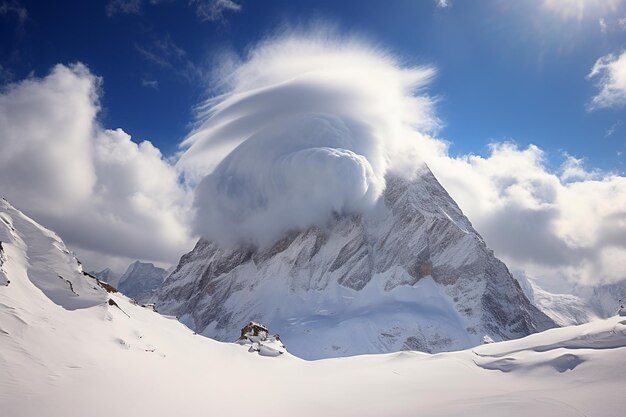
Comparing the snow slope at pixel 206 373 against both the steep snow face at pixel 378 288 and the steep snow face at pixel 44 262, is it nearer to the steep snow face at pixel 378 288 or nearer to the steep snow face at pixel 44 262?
the steep snow face at pixel 44 262

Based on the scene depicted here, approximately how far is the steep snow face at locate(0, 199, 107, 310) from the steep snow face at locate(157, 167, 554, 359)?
90346 mm

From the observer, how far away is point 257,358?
31.2 m

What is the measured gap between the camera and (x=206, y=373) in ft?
71.8

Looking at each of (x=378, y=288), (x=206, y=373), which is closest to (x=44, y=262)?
(x=206, y=373)

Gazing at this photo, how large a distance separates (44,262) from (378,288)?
12778cm

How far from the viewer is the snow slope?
13.2 meters

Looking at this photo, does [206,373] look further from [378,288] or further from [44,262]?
[378,288]

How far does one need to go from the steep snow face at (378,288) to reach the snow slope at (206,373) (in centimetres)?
9015

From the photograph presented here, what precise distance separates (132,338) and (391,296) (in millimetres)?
120859

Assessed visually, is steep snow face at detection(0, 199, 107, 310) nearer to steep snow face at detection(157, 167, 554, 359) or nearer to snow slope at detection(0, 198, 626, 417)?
snow slope at detection(0, 198, 626, 417)

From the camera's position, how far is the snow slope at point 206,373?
43.2ft

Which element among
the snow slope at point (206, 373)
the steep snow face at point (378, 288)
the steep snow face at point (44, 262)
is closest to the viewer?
the snow slope at point (206, 373)

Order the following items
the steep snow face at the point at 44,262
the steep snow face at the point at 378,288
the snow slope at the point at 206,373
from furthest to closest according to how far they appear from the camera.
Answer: the steep snow face at the point at 378,288
the steep snow face at the point at 44,262
the snow slope at the point at 206,373

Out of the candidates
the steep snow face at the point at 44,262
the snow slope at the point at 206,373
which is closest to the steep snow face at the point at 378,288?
the snow slope at the point at 206,373
